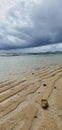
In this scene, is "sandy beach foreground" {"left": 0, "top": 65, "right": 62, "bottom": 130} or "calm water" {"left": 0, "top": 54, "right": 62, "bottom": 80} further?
"calm water" {"left": 0, "top": 54, "right": 62, "bottom": 80}

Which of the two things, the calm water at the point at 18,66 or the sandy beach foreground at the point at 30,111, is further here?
the calm water at the point at 18,66

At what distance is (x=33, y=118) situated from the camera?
13.2 ft

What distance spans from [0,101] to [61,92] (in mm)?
2231

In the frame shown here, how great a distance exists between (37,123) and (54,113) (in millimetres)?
765

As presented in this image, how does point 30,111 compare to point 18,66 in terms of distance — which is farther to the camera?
point 18,66

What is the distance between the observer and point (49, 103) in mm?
5125

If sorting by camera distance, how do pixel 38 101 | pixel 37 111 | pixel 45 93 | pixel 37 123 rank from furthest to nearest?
pixel 45 93 < pixel 38 101 < pixel 37 111 < pixel 37 123

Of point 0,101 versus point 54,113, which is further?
point 0,101

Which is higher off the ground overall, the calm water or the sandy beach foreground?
the sandy beach foreground

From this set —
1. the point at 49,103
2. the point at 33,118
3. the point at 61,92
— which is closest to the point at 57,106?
the point at 49,103

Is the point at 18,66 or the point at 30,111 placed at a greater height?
the point at 30,111

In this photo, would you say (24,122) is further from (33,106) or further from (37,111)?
(33,106)

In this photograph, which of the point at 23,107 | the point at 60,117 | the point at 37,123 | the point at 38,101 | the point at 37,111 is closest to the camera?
the point at 37,123

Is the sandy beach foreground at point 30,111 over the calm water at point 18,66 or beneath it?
over
